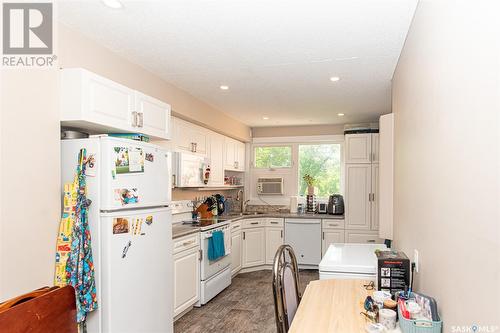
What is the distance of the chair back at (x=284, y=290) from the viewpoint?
1.67m

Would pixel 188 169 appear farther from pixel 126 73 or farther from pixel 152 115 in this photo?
pixel 126 73

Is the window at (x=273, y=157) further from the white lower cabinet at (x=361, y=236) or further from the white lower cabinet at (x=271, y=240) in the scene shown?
the white lower cabinet at (x=361, y=236)

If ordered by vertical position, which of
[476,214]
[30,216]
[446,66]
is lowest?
[30,216]

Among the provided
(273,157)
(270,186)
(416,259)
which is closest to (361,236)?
(270,186)

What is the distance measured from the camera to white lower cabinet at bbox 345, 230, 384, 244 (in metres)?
5.36

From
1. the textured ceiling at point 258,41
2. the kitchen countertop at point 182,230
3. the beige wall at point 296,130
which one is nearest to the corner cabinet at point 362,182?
the beige wall at point 296,130

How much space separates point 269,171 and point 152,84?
140 inches

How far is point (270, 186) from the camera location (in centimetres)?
635

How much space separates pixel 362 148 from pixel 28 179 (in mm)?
4677

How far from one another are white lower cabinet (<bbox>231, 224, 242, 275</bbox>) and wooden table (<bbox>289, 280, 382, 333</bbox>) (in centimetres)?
270

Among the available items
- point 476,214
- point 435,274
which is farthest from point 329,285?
point 476,214

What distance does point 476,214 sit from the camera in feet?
3.45

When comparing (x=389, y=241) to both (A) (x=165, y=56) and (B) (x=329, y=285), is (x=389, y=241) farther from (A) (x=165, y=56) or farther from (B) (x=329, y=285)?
(A) (x=165, y=56)

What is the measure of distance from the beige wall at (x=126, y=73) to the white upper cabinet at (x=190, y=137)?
93mm
